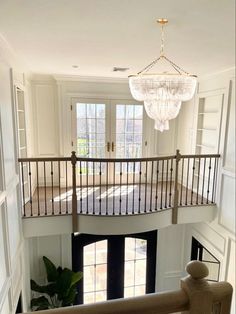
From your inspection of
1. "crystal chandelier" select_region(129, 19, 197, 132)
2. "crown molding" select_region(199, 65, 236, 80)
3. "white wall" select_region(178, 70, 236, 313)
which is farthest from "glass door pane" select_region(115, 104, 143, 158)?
"crystal chandelier" select_region(129, 19, 197, 132)

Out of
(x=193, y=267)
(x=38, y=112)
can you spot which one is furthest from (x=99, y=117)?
(x=193, y=267)

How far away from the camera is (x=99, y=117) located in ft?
18.0

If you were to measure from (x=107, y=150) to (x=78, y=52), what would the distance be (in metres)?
2.71

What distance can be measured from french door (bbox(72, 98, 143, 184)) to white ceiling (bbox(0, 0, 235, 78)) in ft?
5.39

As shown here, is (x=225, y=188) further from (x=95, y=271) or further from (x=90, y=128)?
(x=95, y=271)

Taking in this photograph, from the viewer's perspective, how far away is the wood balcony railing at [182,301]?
841 millimetres

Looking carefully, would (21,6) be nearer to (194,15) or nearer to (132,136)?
(194,15)

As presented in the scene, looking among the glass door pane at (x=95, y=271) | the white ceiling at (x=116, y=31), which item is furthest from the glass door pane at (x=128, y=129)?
the glass door pane at (x=95, y=271)

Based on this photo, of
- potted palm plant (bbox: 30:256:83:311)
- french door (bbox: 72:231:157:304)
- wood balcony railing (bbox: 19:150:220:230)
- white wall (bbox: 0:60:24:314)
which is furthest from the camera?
french door (bbox: 72:231:157:304)

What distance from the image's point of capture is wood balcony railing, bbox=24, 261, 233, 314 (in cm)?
84

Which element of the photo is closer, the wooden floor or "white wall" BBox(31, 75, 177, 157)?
the wooden floor

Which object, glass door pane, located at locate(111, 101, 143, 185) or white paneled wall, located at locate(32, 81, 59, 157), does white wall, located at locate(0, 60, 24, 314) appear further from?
glass door pane, located at locate(111, 101, 143, 185)

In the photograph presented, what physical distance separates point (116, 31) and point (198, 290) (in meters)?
2.28

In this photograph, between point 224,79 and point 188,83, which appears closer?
point 188,83
